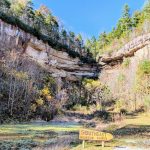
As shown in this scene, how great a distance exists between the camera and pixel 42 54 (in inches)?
2726

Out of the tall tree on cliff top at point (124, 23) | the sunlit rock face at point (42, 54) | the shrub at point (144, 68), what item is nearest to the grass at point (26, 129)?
the sunlit rock face at point (42, 54)

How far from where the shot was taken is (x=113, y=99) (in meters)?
64.6

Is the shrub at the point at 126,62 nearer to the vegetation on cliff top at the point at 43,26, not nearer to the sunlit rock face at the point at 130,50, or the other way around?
the sunlit rock face at the point at 130,50

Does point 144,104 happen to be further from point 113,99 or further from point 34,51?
point 34,51

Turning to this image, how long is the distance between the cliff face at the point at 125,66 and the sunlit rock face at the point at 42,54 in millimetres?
5570

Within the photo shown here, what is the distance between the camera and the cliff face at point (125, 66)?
62.8 meters

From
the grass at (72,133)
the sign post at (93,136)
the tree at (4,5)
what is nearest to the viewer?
the sign post at (93,136)

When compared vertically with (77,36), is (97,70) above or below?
below

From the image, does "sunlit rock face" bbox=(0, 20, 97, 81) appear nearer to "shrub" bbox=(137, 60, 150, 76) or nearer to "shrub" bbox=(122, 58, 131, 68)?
"shrub" bbox=(122, 58, 131, 68)

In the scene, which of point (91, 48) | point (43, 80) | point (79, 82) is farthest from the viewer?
point (91, 48)

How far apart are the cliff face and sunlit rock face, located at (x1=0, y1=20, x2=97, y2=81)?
557 cm

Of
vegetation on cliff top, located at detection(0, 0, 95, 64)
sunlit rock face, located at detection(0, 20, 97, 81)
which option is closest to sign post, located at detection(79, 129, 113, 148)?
sunlit rock face, located at detection(0, 20, 97, 81)

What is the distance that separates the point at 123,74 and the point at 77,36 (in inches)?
1406

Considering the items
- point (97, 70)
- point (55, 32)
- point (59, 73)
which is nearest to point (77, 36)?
point (55, 32)
